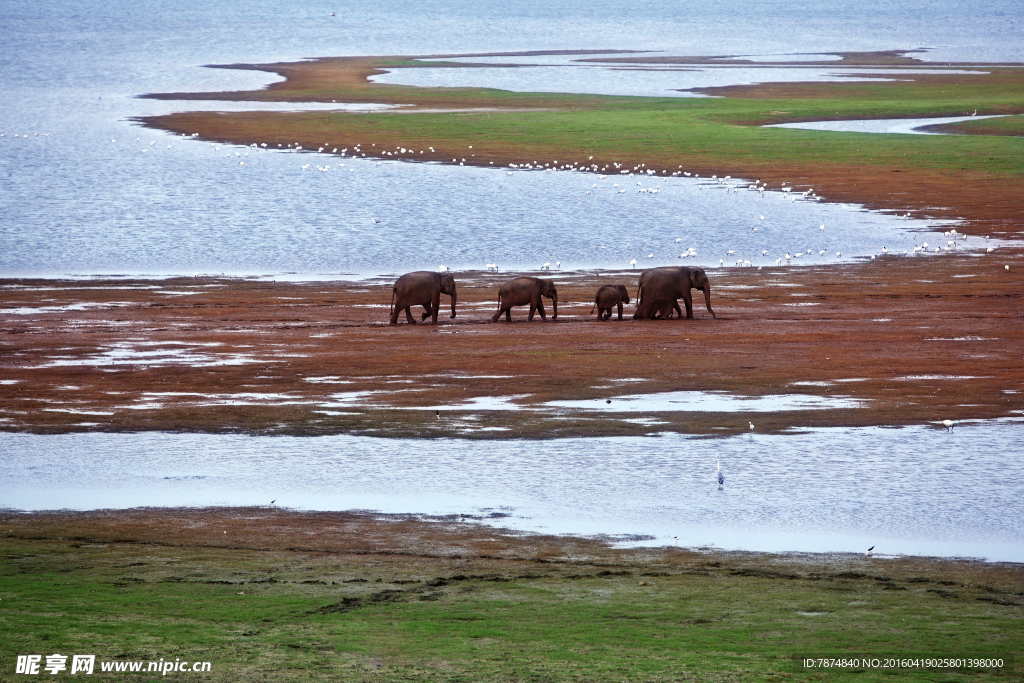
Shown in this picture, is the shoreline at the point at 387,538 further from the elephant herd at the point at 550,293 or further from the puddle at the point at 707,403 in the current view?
the elephant herd at the point at 550,293

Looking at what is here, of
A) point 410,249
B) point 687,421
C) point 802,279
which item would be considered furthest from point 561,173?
point 687,421

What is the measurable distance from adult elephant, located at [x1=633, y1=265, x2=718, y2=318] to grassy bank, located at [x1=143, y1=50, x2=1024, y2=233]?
1566cm

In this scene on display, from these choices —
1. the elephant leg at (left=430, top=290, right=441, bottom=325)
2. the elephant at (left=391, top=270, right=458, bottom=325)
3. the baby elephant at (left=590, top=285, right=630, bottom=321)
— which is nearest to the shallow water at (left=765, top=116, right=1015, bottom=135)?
the baby elephant at (left=590, top=285, right=630, bottom=321)

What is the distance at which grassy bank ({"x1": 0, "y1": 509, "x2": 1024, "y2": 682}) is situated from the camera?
8875mm

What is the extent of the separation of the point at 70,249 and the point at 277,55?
10370 cm

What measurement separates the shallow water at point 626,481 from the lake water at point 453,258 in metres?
0.04

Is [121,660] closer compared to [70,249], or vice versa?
[121,660]

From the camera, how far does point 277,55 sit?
13950 centimetres

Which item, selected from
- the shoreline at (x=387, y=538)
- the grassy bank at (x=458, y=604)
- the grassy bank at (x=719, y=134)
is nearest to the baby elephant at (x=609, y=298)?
the shoreline at (x=387, y=538)

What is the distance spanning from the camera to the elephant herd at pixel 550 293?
82.1 feet

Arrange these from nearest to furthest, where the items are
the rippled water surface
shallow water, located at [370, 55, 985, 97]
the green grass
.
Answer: the green grass
the rippled water surface
shallow water, located at [370, 55, 985, 97]

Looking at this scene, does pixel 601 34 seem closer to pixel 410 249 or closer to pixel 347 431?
pixel 410 249

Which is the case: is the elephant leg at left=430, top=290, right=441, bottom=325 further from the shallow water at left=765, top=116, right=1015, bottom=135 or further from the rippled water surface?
the shallow water at left=765, top=116, right=1015, bottom=135

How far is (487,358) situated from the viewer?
21.7 meters
